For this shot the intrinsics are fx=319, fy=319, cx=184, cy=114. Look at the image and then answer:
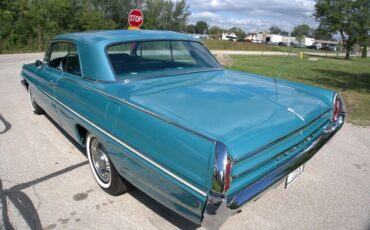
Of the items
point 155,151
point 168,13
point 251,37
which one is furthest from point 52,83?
point 251,37

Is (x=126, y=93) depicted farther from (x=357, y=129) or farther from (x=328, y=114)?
(x=357, y=129)

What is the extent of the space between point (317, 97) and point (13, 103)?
20.2ft

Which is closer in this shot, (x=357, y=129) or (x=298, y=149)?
(x=298, y=149)

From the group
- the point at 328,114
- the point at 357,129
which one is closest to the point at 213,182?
the point at 328,114

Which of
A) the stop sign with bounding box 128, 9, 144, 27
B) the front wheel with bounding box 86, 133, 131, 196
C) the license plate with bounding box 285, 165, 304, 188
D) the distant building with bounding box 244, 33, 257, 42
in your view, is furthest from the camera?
the distant building with bounding box 244, 33, 257, 42

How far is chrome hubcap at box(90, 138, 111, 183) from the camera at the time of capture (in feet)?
10.8

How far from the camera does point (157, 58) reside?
3.83m

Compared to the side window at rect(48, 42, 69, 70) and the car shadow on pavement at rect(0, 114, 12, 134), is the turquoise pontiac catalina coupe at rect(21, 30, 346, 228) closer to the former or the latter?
the side window at rect(48, 42, 69, 70)

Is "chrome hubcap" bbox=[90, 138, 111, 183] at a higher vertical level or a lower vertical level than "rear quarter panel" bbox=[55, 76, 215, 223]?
lower

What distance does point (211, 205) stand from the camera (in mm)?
1954

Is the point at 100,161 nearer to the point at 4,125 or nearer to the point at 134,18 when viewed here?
the point at 4,125

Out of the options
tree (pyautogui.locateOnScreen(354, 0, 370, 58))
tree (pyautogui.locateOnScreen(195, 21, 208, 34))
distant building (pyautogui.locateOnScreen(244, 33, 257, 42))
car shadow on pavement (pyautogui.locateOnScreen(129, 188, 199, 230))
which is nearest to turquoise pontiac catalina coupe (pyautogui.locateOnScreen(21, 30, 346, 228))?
car shadow on pavement (pyautogui.locateOnScreen(129, 188, 199, 230))

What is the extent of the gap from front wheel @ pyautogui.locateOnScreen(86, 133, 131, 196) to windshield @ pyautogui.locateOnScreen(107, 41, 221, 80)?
0.79 metres

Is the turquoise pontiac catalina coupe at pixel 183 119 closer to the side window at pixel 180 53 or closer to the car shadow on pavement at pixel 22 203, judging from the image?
the side window at pixel 180 53
